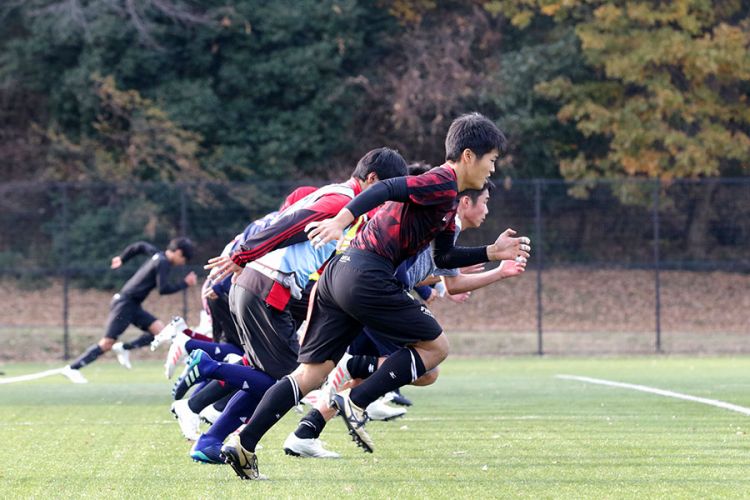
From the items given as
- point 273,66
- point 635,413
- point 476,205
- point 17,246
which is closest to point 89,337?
point 17,246

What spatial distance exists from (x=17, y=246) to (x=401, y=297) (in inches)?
771

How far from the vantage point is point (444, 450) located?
7777 mm

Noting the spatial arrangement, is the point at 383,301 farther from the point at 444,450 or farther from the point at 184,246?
the point at 184,246

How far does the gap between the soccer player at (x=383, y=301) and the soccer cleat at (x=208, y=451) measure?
629 mm

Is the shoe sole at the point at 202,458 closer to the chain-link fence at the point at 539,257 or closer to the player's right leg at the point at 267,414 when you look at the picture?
the player's right leg at the point at 267,414

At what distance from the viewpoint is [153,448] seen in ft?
26.5

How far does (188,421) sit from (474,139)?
300cm

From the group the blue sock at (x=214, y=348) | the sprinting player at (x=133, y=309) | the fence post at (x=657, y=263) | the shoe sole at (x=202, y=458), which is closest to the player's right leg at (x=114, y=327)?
the sprinting player at (x=133, y=309)

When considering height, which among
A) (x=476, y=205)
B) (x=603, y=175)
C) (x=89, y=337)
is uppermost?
(x=476, y=205)

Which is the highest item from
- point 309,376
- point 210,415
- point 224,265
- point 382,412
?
point 224,265

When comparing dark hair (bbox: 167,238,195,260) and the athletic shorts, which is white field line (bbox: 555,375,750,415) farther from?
dark hair (bbox: 167,238,195,260)

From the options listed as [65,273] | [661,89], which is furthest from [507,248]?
[661,89]

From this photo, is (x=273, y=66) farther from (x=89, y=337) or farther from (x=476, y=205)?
(x=476, y=205)

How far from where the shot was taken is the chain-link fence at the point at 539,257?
23578 mm
